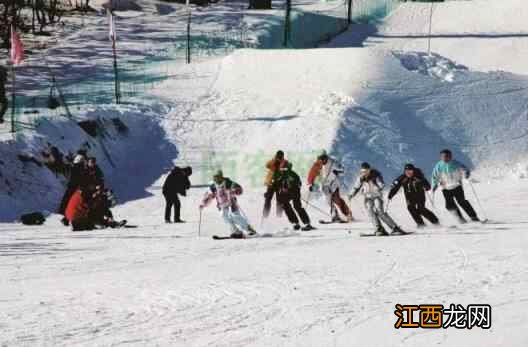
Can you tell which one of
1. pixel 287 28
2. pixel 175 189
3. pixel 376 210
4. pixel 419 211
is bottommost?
pixel 175 189

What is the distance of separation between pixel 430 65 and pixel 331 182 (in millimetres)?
17993

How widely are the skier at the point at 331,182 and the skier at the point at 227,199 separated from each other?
10.5 ft

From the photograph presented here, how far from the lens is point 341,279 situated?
15.7 m

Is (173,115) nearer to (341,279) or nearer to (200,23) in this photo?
(200,23)

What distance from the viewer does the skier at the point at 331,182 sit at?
2370cm

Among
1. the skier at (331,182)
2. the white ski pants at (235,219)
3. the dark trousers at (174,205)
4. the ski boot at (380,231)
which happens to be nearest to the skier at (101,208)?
the dark trousers at (174,205)

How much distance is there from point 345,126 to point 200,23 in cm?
1921

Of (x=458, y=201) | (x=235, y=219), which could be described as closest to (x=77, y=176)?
(x=235, y=219)

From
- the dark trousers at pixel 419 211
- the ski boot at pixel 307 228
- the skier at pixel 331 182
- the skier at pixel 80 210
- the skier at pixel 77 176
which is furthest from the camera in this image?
the skier at pixel 77 176

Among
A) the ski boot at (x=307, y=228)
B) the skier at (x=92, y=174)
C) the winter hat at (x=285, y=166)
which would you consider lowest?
the ski boot at (x=307, y=228)

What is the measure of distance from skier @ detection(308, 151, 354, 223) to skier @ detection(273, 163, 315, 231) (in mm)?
1370

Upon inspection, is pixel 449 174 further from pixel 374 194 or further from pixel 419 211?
pixel 374 194

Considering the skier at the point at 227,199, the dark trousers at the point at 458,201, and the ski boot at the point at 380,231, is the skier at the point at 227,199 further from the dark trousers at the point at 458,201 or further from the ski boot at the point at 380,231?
the dark trousers at the point at 458,201

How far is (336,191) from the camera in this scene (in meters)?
23.6
